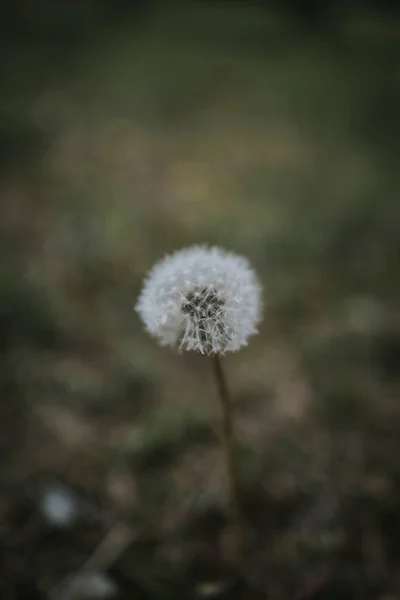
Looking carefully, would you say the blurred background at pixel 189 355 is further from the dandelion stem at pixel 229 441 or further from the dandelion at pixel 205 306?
the dandelion at pixel 205 306

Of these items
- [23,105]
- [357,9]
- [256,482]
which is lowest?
[256,482]

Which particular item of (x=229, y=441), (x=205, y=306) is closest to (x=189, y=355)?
(x=229, y=441)

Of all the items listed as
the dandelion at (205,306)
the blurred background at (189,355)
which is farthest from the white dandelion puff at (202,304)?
the blurred background at (189,355)

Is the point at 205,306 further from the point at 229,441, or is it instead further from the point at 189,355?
the point at 189,355

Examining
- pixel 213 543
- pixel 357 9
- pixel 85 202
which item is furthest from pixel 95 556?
pixel 357 9

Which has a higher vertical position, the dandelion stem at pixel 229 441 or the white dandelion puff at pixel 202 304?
the white dandelion puff at pixel 202 304

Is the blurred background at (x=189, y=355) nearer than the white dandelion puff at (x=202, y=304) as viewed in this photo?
No

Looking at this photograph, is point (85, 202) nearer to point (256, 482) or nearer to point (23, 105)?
point (23, 105)
